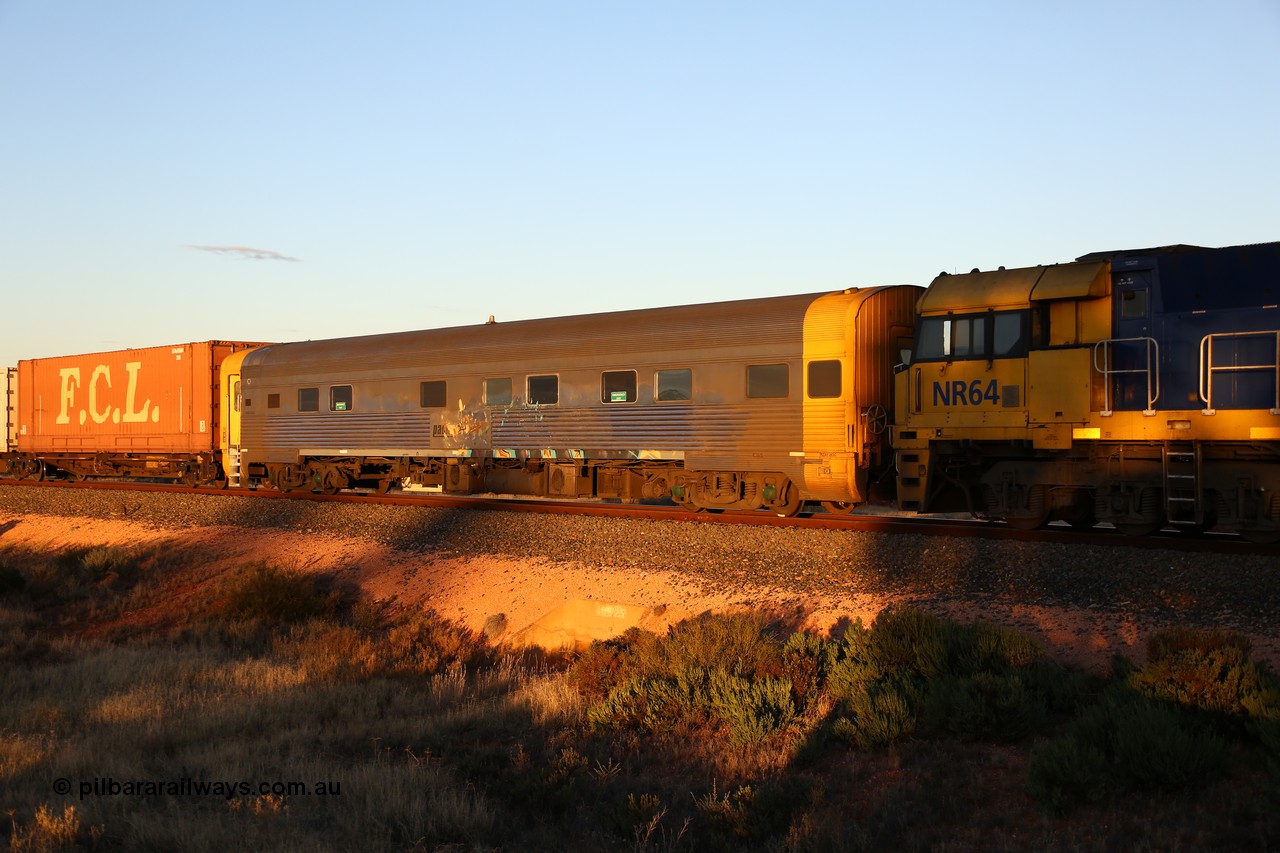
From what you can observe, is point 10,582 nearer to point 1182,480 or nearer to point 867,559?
point 867,559

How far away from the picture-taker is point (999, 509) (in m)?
14.1

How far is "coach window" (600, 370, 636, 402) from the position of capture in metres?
18.2

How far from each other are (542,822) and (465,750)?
1636mm

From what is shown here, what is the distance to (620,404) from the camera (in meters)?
18.3

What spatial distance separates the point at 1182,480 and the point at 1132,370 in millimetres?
1399

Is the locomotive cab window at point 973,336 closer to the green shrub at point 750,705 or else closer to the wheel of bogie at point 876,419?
the wheel of bogie at point 876,419

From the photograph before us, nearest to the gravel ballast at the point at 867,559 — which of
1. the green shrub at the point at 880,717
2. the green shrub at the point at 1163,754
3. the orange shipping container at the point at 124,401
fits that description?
the green shrub at the point at 880,717

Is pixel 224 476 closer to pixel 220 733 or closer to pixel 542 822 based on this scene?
pixel 220 733

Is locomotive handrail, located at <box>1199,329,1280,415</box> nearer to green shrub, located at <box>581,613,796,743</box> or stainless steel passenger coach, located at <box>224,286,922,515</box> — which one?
stainless steel passenger coach, located at <box>224,286,922,515</box>

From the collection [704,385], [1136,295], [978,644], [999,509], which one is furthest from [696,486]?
[978,644]

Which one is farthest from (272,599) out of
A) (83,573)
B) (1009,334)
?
(1009,334)

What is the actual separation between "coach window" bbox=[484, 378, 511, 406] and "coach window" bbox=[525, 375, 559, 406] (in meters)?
0.50

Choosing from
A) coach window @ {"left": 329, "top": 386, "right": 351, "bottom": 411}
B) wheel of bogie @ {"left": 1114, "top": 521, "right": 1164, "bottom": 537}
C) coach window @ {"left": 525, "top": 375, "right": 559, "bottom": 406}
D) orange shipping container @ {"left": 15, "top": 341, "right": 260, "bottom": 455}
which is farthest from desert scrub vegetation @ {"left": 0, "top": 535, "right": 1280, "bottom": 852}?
orange shipping container @ {"left": 15, "top": 341, "right": 260, "bottom": 455}

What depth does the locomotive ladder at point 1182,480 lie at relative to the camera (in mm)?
12258
